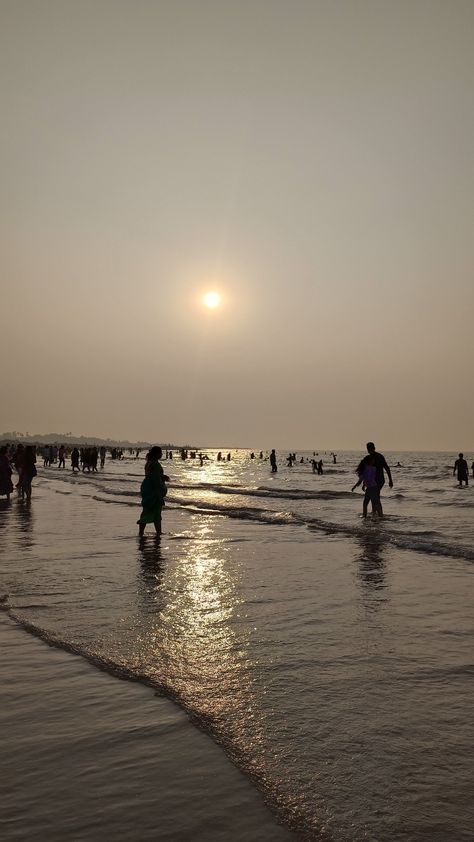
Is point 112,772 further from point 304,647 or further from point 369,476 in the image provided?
point 369,476

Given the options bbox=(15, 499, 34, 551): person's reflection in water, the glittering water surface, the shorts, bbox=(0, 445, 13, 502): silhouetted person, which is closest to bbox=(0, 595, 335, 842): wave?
the glittering water surface

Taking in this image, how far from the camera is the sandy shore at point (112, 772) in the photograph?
2.94 m

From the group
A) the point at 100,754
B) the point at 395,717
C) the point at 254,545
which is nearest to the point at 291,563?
the point at 254,545

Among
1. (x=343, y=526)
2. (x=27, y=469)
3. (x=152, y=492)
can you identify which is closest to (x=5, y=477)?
(x=27, y=469)

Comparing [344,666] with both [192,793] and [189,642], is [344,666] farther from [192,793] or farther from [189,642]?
[192,793]

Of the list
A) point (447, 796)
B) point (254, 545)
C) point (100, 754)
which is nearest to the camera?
point (447, 796)

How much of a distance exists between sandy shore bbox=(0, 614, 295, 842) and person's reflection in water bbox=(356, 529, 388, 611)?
4219 millimetres

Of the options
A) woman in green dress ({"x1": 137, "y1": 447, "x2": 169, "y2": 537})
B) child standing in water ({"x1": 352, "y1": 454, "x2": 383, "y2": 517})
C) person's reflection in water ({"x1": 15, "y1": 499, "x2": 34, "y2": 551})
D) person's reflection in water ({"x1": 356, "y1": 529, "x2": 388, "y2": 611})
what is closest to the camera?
person's reflection in water ({"x1": 356, "y1": 529, "x2": 388, "y2": 611})

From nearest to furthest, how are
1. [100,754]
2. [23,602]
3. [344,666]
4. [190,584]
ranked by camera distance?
[100,754] < [344,666] < [23,602] < [190,584]

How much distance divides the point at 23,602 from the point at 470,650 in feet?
17.6

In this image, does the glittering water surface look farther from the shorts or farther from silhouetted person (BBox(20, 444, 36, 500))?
silhouetted person (BBox(20, 444, 36, 500))

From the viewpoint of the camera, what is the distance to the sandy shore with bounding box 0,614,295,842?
9.64 feet

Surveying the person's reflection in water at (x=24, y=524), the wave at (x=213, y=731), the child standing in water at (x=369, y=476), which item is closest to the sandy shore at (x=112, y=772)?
the wave at (x=213, y=731)

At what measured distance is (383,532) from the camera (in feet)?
53.8
